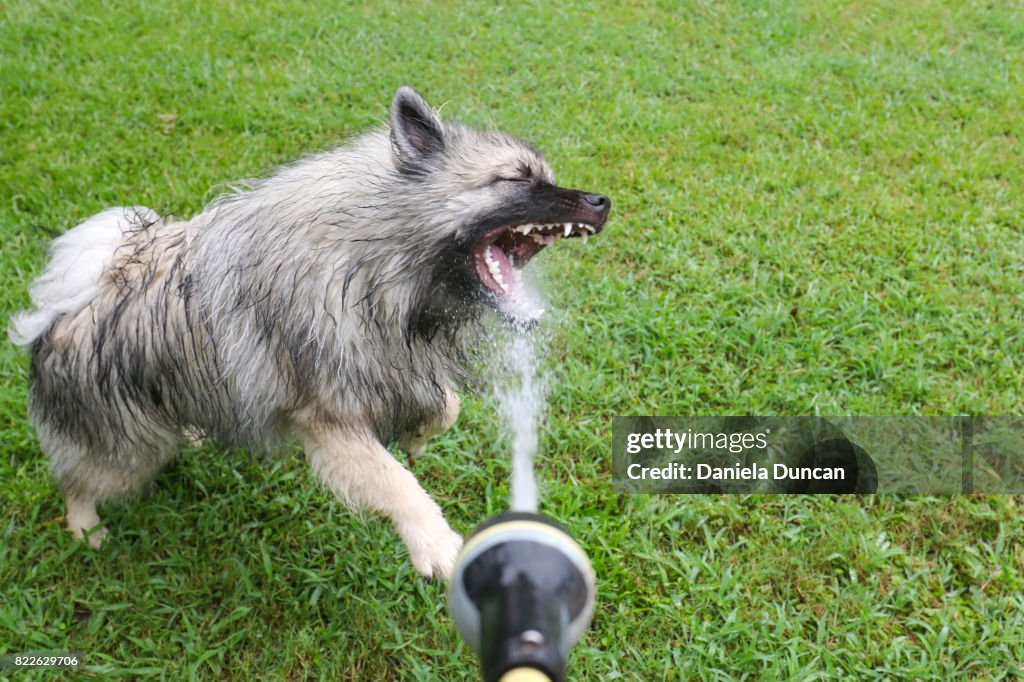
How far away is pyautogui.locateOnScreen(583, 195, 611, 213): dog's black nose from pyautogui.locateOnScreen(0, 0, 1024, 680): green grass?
140cm

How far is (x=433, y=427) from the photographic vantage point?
9.79 ft

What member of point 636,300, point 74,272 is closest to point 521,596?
point 74,272

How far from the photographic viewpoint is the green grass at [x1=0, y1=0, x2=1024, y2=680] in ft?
9.39

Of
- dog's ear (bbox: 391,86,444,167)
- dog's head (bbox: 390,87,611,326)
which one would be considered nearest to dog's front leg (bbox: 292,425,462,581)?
dog's head (bbox: 390,87,611,326)

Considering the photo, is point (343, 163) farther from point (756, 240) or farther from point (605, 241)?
point (756, 240)

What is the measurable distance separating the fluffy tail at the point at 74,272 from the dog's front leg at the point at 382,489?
37.4 inches

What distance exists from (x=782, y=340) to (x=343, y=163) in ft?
8.25

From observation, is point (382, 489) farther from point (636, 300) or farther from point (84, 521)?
point (636, 300)

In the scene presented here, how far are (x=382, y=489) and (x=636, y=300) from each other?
2223mm

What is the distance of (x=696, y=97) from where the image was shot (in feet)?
19.7

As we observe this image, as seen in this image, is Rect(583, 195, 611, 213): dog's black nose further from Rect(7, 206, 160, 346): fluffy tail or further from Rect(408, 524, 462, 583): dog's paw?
Rect(7, 206, 160, 346): fluffy tail

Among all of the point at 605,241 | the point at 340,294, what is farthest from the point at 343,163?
the point at 605,241

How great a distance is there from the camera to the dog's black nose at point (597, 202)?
2332mm

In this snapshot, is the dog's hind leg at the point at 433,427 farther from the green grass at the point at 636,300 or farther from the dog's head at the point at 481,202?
the dog's head at the point at 481,202
